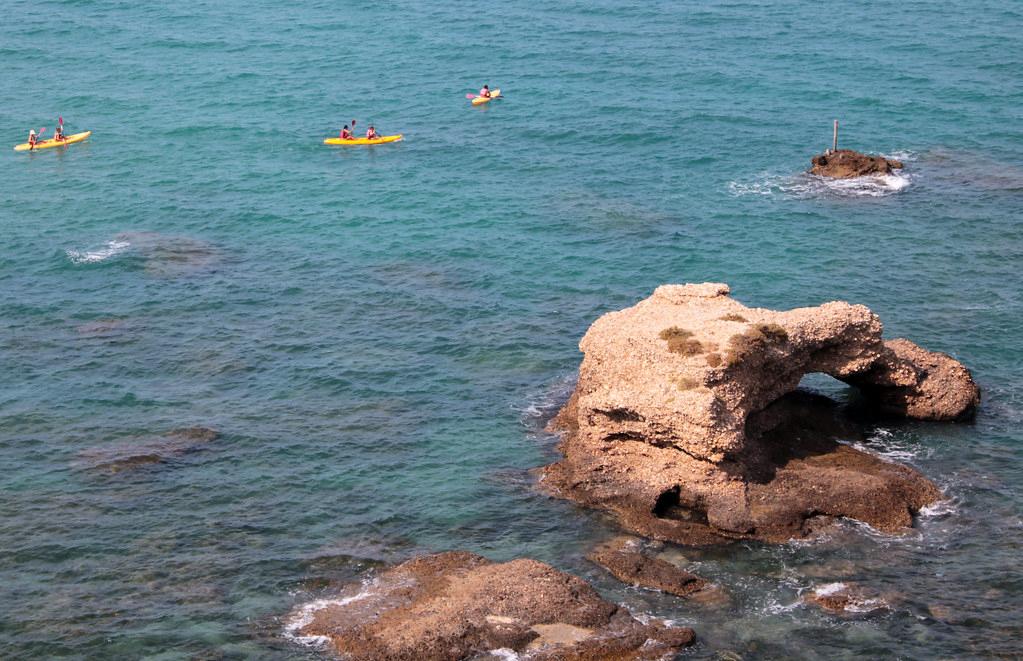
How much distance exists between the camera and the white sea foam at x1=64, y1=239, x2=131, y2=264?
272ft

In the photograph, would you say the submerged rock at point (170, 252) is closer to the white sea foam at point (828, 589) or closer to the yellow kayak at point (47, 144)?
the yellow kayak at point (47, 144)

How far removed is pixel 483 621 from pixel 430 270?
38970 mm

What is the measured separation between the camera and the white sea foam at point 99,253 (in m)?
82.9

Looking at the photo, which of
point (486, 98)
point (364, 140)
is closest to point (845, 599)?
point (364, 140)

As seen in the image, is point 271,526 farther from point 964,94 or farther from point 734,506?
point 964,94

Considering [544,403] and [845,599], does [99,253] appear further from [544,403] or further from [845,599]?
[845,599]

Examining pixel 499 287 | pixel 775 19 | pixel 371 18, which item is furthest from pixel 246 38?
pixel 499 287

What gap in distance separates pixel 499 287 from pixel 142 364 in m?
21.7

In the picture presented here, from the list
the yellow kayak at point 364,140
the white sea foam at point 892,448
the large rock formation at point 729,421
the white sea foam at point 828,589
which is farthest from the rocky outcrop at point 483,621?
the yellow kayak at point 364,140

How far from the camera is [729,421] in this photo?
5350 centimetres

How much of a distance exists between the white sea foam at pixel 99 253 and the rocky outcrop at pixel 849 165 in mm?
49066

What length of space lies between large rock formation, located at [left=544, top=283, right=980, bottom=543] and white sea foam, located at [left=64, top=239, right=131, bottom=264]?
125 feet

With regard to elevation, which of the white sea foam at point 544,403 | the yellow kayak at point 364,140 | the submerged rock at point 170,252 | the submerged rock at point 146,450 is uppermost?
→ the yellow kayak at point 364,140

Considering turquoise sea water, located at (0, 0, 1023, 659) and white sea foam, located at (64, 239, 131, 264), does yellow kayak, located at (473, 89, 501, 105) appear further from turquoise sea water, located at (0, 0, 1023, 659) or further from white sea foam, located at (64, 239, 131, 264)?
white sea foam, located at (64, 239, 131, 264)
